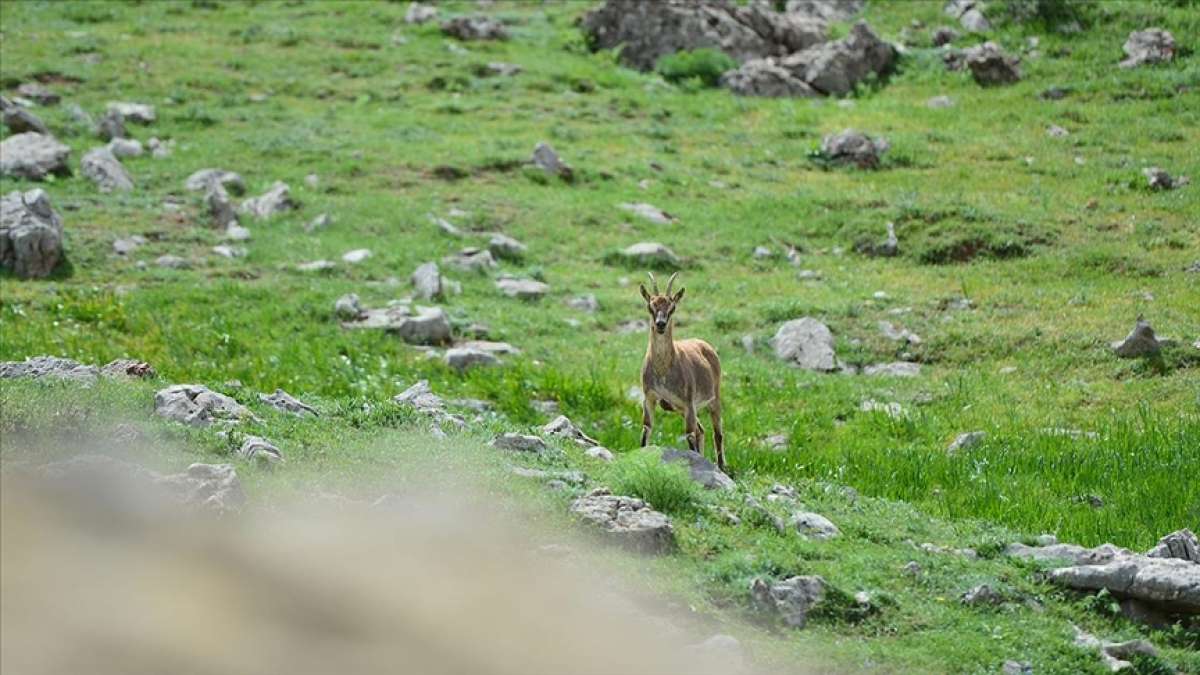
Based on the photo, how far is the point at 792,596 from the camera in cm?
939

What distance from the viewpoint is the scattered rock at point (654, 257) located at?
23.8 meters

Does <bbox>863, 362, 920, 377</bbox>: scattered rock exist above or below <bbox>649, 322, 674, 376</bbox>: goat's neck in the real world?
below

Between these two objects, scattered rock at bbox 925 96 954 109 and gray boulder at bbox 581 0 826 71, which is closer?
scattered rock at bbox 925 96 954 109

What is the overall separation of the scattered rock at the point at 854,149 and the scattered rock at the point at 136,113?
1473 cm

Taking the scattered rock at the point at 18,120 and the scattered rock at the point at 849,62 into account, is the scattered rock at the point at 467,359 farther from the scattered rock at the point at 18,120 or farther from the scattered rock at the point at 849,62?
the scattered rock at the point at 849,62

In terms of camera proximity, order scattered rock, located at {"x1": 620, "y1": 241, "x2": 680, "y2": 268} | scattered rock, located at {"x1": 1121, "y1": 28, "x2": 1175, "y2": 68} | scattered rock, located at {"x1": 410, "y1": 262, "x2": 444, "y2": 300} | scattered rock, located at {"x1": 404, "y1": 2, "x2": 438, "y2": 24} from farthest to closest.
→ scattered rock, located at {"x1": 404, "y1": 2, "x2": 438, "y2": 24}, scattered rock, located at {"x1": 1121, "y1": 28, "x2": 1175, "y2": 68}, scattered rock, located at {"x1": 620, "y1": 241, "x2": 680, "y2": 268}, scattered rock, located at {"x1": 410, "y1": 262, "x2": 444, "y2": 300}

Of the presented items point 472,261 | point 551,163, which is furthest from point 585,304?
point 551,163

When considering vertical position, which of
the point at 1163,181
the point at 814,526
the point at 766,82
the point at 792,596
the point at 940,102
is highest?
the point at 792,596

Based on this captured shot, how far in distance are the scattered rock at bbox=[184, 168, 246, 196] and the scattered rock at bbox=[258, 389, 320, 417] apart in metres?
14.2

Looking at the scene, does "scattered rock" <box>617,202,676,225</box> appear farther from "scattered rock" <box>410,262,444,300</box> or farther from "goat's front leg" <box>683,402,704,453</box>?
"goat's front leg" <box>683,402,704,453</box>

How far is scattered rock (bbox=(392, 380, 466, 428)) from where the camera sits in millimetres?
12875

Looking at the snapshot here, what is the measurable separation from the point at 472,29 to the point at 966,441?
25.7m

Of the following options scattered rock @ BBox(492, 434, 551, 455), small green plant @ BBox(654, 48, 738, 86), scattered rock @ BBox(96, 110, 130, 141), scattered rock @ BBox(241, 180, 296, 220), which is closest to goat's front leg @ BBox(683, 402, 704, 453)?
scattered rock @ BBox(492, 434, 551, 455)

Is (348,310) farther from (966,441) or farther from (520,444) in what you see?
(966,441)
